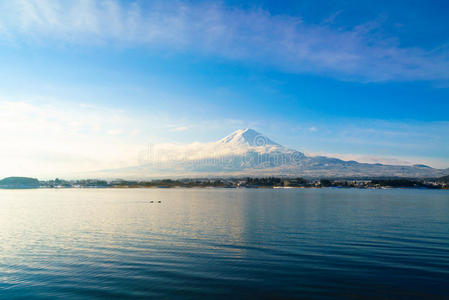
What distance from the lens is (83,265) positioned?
25.6 m

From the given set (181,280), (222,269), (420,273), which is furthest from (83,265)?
(420,273)

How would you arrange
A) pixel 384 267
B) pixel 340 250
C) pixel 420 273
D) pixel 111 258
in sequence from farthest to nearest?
pixel 340 250
pixel 111 258
pixel 384 267
pixel 420 273

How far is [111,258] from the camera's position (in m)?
27.6

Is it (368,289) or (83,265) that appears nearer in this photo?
(368,289)

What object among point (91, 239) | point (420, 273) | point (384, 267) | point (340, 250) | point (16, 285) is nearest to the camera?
point (16, 285)

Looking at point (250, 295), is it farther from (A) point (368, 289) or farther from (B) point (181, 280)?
(A) point (368, 289)

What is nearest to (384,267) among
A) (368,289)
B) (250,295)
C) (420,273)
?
(420,273)

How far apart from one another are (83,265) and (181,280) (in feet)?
29.3

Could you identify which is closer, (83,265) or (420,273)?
(420,273)

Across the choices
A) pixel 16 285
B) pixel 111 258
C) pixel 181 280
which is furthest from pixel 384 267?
pixel 16 285

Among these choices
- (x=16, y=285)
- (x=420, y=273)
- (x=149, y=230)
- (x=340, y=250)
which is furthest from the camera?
(x=149, y=230)

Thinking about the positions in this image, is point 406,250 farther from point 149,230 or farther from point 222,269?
point 149,230

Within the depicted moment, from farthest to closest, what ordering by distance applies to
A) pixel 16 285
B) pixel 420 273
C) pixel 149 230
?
pixel 149 230, pixel 420 273, pixel 16 285

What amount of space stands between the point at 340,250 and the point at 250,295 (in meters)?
14.0
